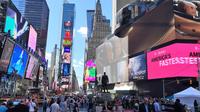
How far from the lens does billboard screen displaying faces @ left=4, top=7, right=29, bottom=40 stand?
60316 millimetres

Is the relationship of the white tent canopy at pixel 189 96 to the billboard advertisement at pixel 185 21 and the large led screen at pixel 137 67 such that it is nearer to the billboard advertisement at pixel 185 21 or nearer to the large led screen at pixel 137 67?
the billboard advertisement at pixel 185 21

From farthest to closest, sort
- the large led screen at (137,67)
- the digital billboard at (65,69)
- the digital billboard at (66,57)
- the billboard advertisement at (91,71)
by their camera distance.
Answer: the digital billboard at (65,69), the digital billboard at (66,57), the billboard advertisement at (91,71), the large led screen at (137,67)

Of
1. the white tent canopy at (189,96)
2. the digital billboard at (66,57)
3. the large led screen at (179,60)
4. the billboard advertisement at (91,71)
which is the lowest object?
the white tent canopy at (189,96)

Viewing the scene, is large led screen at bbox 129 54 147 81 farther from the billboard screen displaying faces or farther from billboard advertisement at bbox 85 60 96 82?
billboard advertisement at bbox 85 60 96 82

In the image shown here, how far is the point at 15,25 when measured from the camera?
65.2 meters

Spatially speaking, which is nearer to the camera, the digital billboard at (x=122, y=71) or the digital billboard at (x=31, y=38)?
the digital billboard at (x=31, y=38)

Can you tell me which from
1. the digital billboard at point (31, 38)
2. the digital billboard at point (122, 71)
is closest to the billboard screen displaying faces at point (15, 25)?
the digital billboard at point (31, 38)

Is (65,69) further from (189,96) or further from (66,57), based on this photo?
(189,96)

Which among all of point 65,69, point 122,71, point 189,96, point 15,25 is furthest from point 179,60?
point 65,69

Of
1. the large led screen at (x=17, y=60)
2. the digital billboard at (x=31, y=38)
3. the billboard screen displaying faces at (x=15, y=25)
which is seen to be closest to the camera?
the large led screen at (x=17, y=60)

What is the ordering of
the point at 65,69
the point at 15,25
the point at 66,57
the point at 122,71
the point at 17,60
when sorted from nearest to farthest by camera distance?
the point at 17,60 < the point at 15,25 < the point at 122,71 < the point at 66,57 < the point at 65,69

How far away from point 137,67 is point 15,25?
1202 inches

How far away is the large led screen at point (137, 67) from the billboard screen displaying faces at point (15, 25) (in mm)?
28953

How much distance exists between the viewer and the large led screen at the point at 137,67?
67.8m
